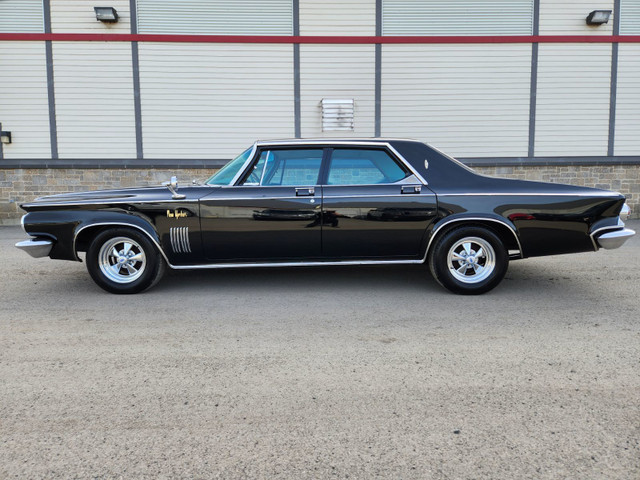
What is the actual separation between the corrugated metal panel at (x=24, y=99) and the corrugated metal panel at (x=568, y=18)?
39.4 ft

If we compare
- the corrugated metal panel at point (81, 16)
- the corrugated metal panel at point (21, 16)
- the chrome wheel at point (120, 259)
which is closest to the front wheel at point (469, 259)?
the chrome wheel at point (120, 259)

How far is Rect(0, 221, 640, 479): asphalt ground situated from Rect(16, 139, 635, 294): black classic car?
385 millimetres

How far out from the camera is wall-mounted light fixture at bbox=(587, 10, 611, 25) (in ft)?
39.6

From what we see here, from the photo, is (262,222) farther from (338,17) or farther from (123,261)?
(338,17)

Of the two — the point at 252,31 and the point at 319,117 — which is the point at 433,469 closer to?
the point at 319,117

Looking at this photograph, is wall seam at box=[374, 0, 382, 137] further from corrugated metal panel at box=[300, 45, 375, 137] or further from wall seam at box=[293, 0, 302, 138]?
wall seam at box=[293, 0, 302, 138]

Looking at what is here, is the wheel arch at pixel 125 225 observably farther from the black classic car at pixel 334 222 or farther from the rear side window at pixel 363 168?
the rear side window at pixel 363 168

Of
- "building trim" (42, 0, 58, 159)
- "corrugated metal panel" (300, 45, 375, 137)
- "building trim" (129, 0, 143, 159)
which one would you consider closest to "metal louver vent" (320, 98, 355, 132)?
"corrugated metal panel" (300, 45, 375, 137)

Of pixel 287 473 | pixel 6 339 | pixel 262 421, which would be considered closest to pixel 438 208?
pixel 262 421

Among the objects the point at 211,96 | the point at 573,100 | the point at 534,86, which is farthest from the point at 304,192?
the point at 573,100

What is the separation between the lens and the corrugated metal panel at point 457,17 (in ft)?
40.4

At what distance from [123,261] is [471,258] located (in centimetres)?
350

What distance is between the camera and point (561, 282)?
18.7 ft

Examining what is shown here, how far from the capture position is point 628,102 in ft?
41.8
